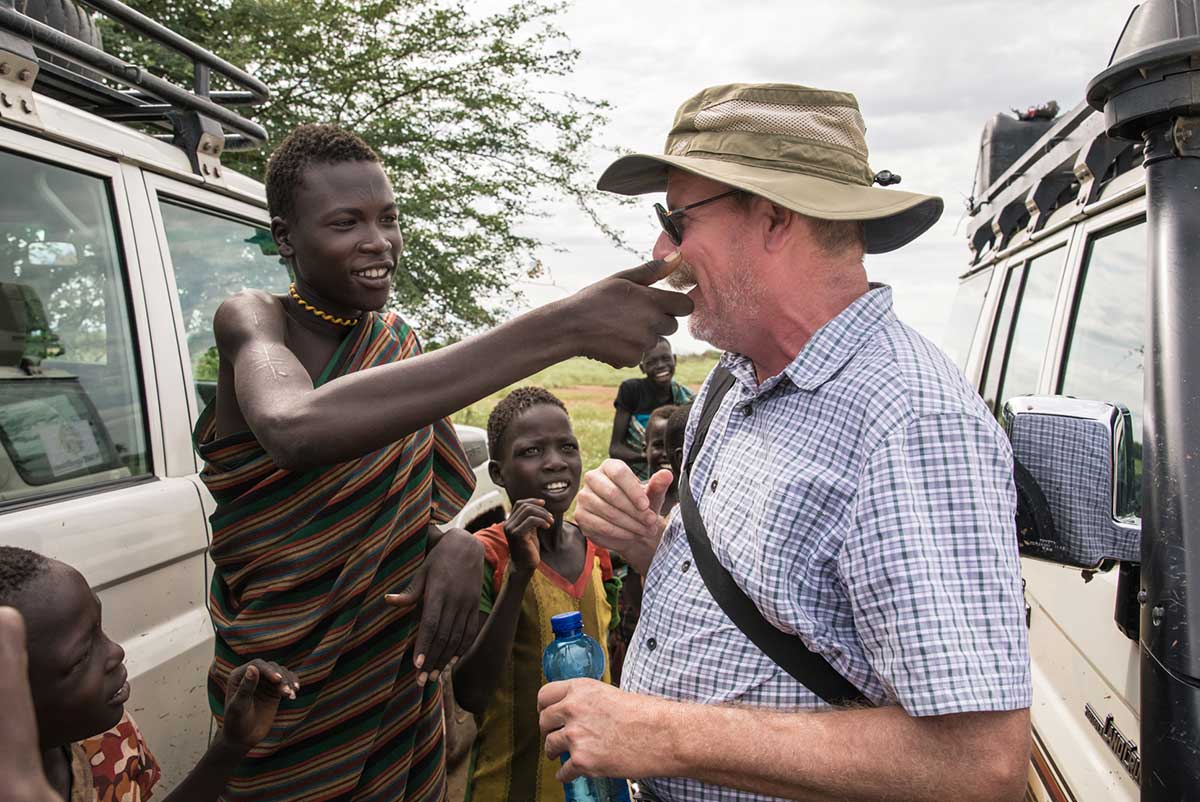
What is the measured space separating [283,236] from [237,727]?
1047 millimetres

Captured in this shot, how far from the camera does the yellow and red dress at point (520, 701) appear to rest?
2.54 m

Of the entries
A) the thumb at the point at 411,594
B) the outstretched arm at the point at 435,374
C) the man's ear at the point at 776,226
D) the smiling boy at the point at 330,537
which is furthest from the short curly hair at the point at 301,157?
the man's ear at the point at 776,226

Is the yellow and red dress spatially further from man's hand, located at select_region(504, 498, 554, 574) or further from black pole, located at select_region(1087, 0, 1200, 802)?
black pole, located at select_region(1087, 0, 1200, 802)

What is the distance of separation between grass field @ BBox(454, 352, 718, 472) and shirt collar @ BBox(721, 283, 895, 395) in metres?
6.40

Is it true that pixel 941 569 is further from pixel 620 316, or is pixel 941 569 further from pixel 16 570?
pixel 16 570

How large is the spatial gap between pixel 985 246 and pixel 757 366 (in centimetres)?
360

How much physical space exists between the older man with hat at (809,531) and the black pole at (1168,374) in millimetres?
279

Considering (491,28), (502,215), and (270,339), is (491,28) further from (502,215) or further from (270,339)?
(270,339)

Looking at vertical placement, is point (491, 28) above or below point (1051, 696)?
above

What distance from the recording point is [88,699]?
5.32 feet

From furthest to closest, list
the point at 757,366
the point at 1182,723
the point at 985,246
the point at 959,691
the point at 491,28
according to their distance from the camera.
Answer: the point at 491,28
the point at 985,246
the point at 757,366
the point at 1182,723
the point at 959,691

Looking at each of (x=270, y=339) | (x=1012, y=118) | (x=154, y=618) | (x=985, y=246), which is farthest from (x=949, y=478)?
(x=1012, y=118)

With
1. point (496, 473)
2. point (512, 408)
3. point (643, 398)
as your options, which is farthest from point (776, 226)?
point (643, 398)

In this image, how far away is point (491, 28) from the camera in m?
8.38
